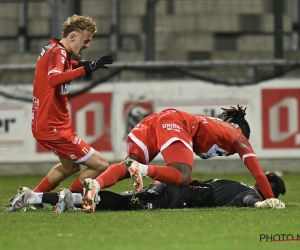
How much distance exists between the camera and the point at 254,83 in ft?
45.5

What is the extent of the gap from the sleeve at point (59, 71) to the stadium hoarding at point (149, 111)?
17.9ft

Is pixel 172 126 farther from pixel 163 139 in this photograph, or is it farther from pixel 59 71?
pixel 59 71

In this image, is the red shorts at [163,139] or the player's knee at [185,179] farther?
the red shorts at [163,139]

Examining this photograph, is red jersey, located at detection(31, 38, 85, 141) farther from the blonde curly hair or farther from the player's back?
the player's back

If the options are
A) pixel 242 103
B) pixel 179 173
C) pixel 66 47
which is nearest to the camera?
pixel 179 173

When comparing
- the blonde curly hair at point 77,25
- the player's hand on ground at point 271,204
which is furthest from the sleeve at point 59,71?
the player's hand on ground at point 271,204

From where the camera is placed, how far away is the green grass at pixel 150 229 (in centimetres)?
593

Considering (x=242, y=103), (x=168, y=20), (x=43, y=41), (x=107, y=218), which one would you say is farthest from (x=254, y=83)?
(x=107, y=218)

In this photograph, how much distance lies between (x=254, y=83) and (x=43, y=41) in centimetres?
413

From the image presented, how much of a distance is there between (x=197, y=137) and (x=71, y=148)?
1.26 metres

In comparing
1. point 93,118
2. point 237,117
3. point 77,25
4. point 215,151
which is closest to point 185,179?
point 215,151

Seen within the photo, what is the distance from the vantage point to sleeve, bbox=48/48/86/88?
814 cm

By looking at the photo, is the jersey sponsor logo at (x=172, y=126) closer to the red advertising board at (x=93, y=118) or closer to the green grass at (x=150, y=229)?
the green grass at (x=150, y=229)

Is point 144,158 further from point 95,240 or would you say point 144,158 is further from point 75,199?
point 95,240
